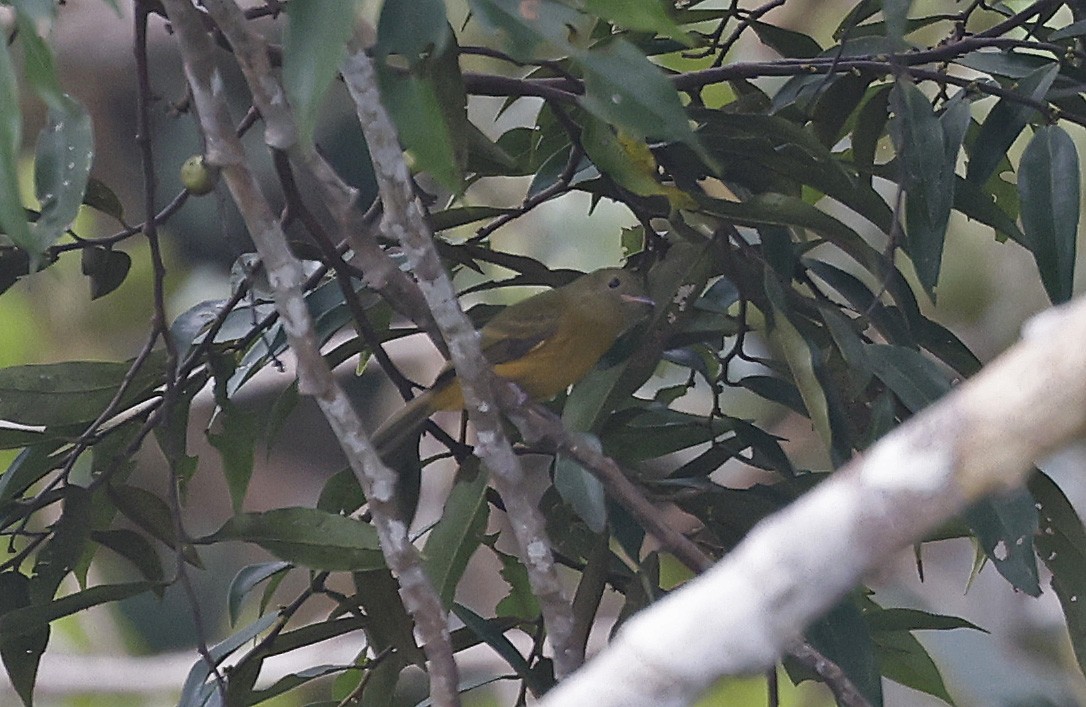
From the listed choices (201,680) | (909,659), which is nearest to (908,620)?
(909,659)

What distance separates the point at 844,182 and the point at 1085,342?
33.2 inches

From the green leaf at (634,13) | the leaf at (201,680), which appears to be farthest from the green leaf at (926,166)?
the leaf at (201,680)

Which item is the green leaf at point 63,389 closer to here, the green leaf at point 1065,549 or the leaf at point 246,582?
the leaf at point 246,582

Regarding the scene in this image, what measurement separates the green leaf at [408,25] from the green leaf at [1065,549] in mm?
956

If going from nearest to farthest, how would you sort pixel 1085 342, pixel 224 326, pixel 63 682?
pixel 1085 342 < pixel 224 326 < pixel 63 682

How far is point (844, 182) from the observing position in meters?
1.48

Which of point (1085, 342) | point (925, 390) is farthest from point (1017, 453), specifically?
point (925, 390)

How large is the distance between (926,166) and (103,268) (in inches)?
42.3

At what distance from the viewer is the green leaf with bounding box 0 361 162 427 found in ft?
5.07

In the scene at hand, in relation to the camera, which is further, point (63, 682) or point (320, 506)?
point (63, 682)

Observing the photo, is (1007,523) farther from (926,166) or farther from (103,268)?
(103,268)

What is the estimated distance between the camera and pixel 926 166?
1.47m

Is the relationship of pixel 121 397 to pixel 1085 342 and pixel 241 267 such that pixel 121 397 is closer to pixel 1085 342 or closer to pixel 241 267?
pixel 241 267

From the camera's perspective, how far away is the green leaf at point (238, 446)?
1.81 metres
